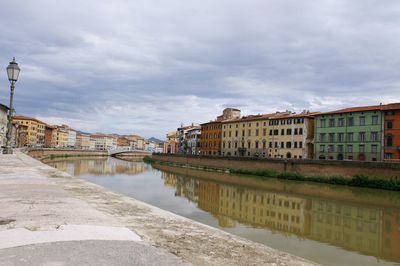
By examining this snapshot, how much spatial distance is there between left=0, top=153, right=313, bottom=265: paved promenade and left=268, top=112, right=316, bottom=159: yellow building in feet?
190

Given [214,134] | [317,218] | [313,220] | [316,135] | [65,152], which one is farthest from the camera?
[65,152]

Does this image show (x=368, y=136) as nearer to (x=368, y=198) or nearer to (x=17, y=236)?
(x=368, y=198)

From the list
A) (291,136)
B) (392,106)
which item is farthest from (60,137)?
(392,106)

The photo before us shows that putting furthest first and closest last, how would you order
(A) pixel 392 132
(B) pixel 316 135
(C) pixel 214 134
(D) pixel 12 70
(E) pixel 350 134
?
(C) pixel 214 134 < (B) pixel 316 135 < (E) pixel 350 134 < (A) pixel 392 132 < (D) pixel 12 70

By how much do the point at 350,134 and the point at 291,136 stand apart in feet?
39.8

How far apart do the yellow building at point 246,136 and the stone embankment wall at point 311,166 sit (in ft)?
28.8

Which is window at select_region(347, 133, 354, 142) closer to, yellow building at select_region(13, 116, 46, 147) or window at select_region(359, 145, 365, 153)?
window at select_region(359, 145, 365, 153)

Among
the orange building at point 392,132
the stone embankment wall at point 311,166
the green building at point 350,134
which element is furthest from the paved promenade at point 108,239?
the green building at point 350,134

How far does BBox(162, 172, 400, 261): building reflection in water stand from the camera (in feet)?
52.2

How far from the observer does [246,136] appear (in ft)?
254

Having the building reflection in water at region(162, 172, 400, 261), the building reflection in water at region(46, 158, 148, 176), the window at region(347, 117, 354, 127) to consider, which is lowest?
the building reflection in water at region(46, 158, 148, 176)

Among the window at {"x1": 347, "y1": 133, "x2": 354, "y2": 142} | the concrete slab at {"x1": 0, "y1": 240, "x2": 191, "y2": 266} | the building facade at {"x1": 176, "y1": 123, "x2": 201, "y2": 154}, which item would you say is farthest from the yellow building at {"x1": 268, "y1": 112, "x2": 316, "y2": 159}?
the concrete slab at {"x1": 0, "y1": 240, "x2": 191, "y2": 266}

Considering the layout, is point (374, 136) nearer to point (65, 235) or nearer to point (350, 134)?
point (350, 134)

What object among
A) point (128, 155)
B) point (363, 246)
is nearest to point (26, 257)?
→ point (363, 246)
